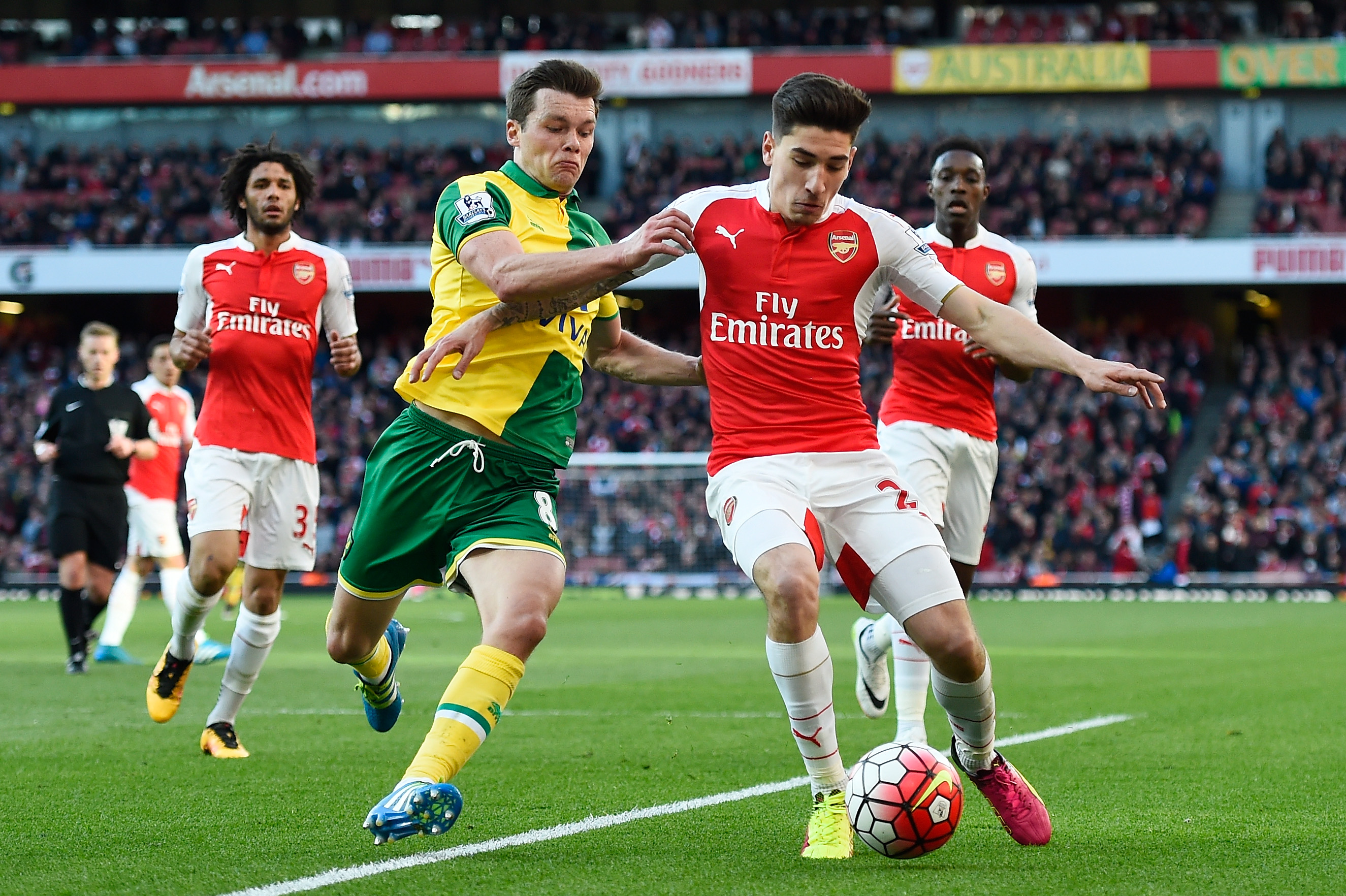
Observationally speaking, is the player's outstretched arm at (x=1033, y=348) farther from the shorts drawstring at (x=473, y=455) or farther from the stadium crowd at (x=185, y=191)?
the stadium crowd at (x=185, y=191)

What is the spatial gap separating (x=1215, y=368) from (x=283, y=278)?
31.1 metres

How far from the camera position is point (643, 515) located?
84.1ft

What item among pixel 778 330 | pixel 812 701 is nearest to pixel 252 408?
pixel 778 330

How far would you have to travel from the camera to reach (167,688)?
25.2ft

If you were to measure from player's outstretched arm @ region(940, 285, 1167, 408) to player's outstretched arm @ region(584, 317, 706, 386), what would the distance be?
3.19 ft

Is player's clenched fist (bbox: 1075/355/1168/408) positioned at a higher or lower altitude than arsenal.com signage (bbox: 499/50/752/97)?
lower

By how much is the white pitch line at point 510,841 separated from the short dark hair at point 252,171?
366cm

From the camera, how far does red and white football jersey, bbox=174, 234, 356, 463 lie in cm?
763

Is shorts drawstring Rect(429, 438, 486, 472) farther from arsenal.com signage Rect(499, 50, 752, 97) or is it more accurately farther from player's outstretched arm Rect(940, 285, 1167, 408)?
arsenal.com signage Rect(499, 50, 752, 97)

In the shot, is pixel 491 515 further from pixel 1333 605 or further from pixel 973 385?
pixel 1333 605

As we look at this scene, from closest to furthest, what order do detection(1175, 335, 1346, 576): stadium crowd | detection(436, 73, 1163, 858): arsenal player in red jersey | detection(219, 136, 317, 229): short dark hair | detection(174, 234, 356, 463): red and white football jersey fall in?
detection(436, 73, 1163, 858): arsenal player in red jersey → detection(174, 234, 356, 463): red and white football jersey → detection(219, 136, 317, 229): short dark hair → detection(1175, 335, 1346, 576): stadium crowd

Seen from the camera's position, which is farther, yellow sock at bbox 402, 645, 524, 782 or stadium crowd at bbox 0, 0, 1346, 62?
stadium crowd at bbox 0, 0, 1346, 62

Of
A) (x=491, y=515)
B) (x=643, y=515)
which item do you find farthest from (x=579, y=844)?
(x=643, y=515)

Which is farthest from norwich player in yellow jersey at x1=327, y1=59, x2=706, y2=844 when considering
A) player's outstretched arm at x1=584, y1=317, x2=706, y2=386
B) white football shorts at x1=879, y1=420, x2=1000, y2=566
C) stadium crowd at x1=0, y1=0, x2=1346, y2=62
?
stadium crowd at x1=0, y1=0, x2=1346, y2=62
